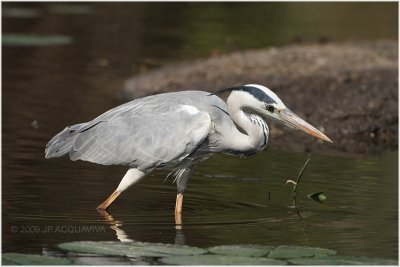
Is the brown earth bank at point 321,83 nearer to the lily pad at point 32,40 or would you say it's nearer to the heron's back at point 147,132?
the lily pad at point 32,40

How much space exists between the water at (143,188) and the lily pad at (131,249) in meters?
0.29

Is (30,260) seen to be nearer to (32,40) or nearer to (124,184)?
(124,184)

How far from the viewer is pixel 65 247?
725 cm

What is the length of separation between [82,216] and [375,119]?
594 centimetres

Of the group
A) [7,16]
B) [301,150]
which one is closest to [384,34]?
[7,16]

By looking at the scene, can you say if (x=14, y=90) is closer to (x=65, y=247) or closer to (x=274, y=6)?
(x=65, y=247)

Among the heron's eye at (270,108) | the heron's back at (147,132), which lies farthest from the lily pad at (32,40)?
the heron's eye at (270,108)

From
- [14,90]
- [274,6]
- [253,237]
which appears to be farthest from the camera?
[274,6]

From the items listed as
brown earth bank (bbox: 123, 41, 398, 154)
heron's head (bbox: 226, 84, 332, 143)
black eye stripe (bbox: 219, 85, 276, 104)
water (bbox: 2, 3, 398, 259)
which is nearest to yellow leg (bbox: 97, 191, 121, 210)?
water (bbox: 2, 3, 398, 259)

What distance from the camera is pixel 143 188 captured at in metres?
9.80

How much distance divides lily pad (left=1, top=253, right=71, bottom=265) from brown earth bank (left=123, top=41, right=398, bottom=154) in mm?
5795

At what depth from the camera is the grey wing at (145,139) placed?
8516mm

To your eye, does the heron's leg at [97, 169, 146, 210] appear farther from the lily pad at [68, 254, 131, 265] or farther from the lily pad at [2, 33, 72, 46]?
the lily pad at [2, 33, 72, 46]

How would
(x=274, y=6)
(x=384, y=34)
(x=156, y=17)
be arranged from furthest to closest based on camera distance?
(x=274, y=6) < (x=156, y=17) < (x=384, y=34)
